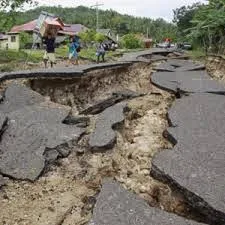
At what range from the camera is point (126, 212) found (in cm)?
338

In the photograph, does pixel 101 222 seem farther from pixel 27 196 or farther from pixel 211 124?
pixel 211 124

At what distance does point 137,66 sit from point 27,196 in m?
9.20

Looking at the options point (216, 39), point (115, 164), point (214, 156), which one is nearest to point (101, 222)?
point (115, 164)

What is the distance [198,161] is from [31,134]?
2.10m

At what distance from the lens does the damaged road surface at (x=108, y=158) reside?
3564 mm

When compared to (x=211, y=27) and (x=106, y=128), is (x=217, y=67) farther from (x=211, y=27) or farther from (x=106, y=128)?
(x=106, y=128)

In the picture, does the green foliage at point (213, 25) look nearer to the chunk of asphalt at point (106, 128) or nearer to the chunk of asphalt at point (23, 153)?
the chunk of asphalt at point (106, 128)

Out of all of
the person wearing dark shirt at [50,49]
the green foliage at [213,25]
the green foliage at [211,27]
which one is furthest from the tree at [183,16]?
the person wearing dark shirt at [50,49]

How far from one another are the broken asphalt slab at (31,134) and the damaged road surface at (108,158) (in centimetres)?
1

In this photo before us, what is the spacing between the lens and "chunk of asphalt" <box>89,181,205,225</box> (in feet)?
10.7

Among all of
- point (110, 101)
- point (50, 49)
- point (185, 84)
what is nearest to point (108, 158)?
point (110, 101)

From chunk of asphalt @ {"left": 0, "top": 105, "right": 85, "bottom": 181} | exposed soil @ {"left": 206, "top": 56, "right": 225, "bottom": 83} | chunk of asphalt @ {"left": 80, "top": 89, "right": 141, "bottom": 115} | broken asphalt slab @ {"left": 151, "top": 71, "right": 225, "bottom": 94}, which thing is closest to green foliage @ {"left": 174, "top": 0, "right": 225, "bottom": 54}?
exposed soil @ {"left": 206, "top": 56, "right": 225, "bottom": 83}

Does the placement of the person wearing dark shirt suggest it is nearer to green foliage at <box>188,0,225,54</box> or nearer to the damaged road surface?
the damaged road surface

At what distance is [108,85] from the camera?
32.4 feet
